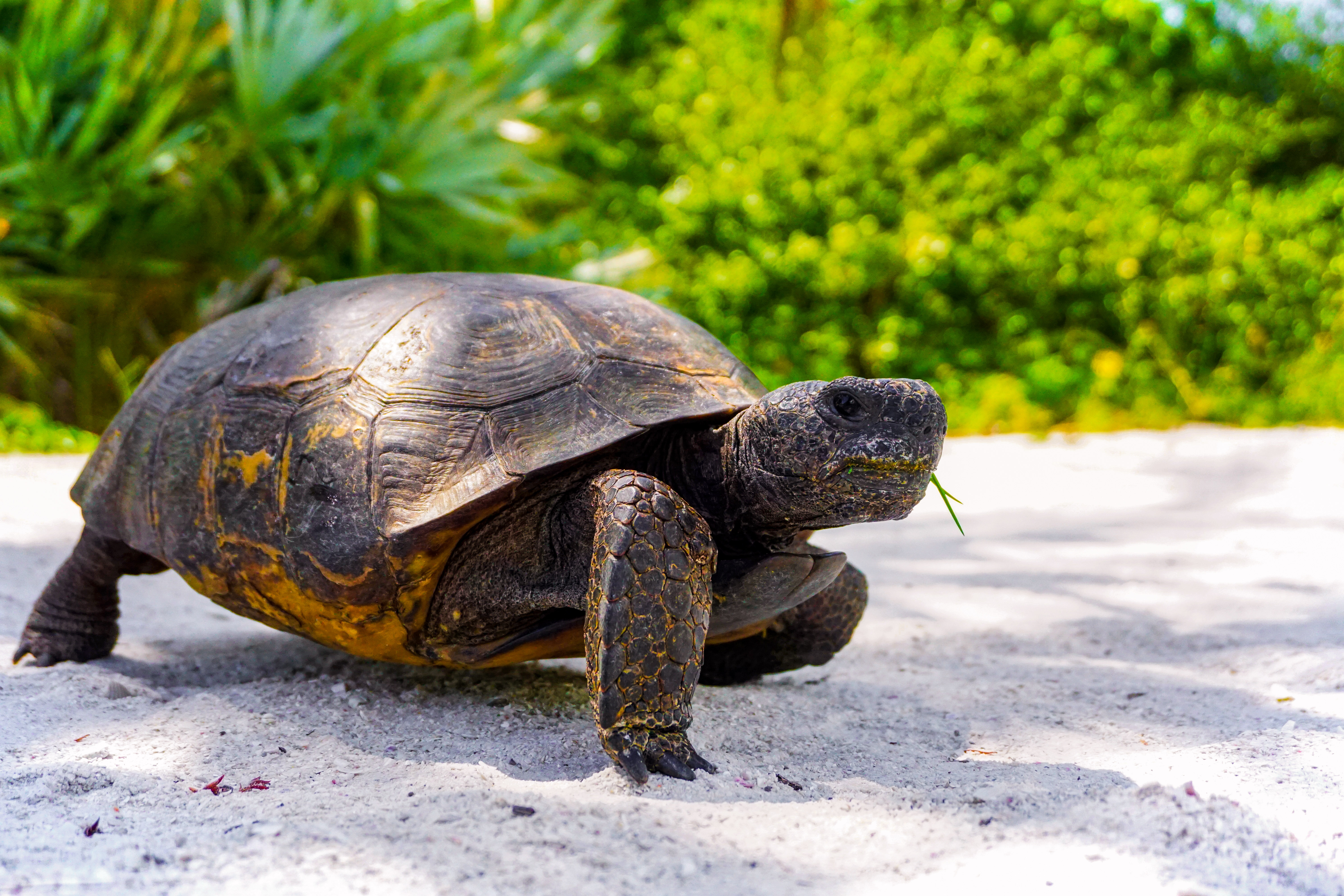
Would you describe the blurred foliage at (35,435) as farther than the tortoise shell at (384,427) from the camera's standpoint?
Yes

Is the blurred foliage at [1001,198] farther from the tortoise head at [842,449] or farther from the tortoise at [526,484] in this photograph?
the tortoise head at [842,449]

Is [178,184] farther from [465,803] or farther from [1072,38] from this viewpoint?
[1072,38]

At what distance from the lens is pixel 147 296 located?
6871 mm

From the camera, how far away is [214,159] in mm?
6305

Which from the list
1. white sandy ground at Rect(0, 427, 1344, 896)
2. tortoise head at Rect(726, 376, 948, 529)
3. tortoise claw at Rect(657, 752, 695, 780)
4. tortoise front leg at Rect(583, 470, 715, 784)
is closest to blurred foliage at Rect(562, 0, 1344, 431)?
white sandy ground at Rect(0, 427, 1344, 896)

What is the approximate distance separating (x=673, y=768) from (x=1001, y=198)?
8.43 m

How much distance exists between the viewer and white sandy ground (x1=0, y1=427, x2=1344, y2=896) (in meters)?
1.34

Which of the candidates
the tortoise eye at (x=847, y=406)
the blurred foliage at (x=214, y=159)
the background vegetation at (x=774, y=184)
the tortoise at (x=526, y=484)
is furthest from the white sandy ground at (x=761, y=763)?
the background vegetation at (x=774, y=184)

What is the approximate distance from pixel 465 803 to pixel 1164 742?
1332 millimetres

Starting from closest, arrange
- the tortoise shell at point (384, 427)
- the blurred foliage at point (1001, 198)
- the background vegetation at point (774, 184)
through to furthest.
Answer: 1. the tortoise shell at point (384, 427)
2. the background vegetation at point (774, 184)
3. the blurred foliage at point (1001, 198)

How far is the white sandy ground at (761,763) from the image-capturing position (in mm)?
1344

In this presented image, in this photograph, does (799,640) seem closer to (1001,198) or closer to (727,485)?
(727,485)

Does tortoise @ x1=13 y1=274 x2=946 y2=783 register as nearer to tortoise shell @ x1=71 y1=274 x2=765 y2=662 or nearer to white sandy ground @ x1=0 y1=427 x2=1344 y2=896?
tortoise shell @ x1=71 y1=274 x2=765 y2=662

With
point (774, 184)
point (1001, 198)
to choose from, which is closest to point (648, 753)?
point (774, 184)
